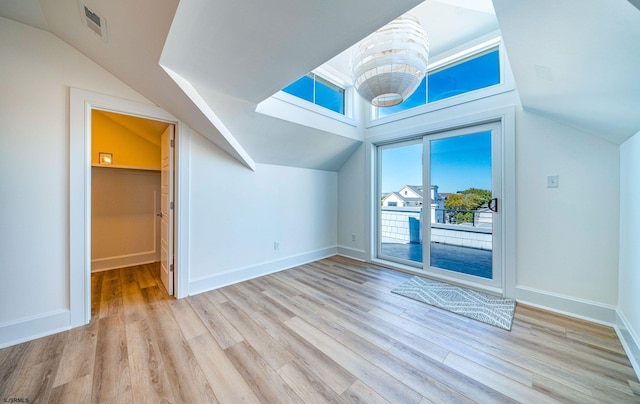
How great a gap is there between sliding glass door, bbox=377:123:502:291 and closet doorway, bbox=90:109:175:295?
3.48 meters

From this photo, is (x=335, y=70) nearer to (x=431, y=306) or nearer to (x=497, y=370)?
(x=431, y=306)

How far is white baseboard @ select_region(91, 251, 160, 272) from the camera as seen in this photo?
321 cm

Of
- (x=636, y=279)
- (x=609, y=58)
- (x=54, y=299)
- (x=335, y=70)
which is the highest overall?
(x=335, y=70)

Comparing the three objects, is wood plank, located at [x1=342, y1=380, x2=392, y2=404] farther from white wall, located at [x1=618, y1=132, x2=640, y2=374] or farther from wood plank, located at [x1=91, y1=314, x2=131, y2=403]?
white wall, located at [x1=618, y1=132, x2=640, y2=374]

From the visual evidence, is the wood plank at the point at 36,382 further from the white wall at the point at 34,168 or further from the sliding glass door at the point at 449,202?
the sliding glass door at the point at 449,202

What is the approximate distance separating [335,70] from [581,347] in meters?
3.92

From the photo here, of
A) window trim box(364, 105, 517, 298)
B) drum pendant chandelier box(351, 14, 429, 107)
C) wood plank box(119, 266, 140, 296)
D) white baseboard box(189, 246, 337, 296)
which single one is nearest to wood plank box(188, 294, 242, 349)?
white baseboard box(189, 246, 337, 296)

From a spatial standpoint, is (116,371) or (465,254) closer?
(116,371)

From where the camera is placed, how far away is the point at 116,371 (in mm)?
1409

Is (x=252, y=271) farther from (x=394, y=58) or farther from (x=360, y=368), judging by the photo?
(x=394, y=58)

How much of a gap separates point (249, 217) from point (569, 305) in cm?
353

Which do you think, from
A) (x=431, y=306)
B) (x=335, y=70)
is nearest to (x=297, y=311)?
(x=431, y=306)

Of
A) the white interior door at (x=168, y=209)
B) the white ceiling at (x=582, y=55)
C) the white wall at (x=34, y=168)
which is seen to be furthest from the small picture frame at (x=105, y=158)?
the white ceiling at (x=582, y=55)

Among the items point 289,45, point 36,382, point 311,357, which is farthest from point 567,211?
point 36,382
